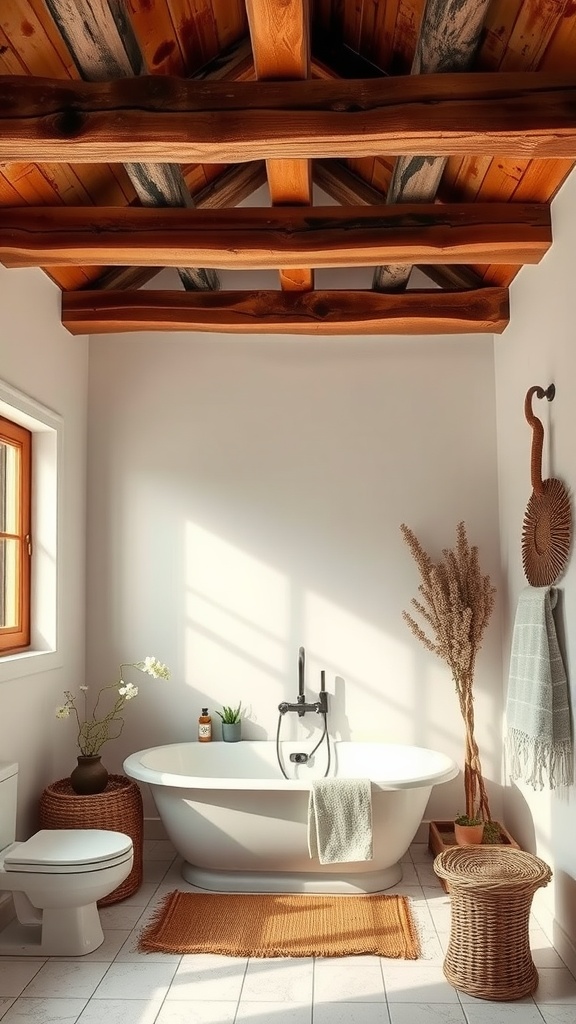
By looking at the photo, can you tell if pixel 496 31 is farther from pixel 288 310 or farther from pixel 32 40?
pixel 288 310

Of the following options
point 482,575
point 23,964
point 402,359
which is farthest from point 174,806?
point 402,359

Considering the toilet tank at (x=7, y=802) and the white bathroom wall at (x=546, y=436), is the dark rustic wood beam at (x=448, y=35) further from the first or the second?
the toilet tank at (x=7, y=802)

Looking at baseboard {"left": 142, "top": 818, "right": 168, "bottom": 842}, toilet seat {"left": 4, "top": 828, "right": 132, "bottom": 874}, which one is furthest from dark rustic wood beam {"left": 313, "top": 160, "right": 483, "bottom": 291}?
baseboard {"left": 142, "top": 818, "right": 168, "bottom": 842}

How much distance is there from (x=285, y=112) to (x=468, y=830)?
3.11 metres

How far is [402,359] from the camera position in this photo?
4.77 m

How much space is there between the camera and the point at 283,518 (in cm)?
471

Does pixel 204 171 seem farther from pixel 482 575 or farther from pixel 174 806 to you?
pixel 174 806

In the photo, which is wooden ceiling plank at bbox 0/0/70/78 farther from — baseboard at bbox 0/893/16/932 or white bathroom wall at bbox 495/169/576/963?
baseboard at bbox 0/893/16/932

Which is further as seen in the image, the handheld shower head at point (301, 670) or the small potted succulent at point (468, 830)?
the handheld shower head at point (301, 670)

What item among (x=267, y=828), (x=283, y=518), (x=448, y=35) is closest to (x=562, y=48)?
(x=448, y=35)

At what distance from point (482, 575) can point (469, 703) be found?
692 millimetres

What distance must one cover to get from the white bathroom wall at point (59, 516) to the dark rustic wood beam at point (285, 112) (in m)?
1.07

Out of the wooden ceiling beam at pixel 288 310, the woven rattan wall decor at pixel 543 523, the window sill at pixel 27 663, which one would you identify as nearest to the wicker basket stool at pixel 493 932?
the woven rattan wall decor at pixel 543 523

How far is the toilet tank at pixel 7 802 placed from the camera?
3.37 metres
